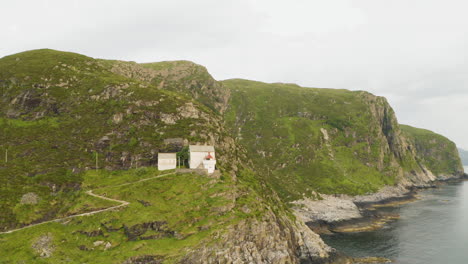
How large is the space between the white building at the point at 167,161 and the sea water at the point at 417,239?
68.8m

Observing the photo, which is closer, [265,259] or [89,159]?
[265,259]

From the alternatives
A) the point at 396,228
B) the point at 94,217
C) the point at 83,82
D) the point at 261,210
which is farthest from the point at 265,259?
the point at 83,82

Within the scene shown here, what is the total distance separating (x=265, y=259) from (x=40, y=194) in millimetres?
65590

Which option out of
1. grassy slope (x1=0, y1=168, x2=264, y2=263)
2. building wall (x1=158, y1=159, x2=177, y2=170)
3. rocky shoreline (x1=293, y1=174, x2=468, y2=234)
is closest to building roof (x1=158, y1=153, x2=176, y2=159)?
building wall (x1=158, y1=159, x2=177, y2=170)

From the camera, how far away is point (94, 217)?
70.9 meters

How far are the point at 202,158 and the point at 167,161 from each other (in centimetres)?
1220

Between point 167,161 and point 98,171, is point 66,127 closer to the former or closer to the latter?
point 98,171

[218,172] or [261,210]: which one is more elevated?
[218,172]

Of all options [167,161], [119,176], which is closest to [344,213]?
[167,161]

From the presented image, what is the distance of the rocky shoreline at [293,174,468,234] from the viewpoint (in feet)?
421

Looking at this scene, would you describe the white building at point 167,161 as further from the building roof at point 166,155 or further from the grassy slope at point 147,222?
the grassy slope at point 147,222

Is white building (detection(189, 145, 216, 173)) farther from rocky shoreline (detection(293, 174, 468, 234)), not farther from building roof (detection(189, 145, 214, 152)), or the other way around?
rocky shoreline (detection(293, 174, 468, 234))

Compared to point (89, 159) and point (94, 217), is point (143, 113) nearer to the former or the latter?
point (89, 159)

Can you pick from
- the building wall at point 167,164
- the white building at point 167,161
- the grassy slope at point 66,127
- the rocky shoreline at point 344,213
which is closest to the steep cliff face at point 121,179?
the grassy slope at point 66,127
